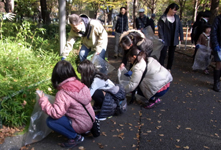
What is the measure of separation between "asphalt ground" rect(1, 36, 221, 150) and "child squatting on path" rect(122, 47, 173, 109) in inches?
17.7

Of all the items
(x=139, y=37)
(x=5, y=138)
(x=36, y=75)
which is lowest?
(x=5, y=138)

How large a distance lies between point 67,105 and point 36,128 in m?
0.67

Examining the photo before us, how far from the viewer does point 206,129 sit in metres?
3.46

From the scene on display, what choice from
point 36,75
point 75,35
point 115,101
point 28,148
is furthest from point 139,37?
point 28,148

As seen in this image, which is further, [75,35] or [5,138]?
[75,35]

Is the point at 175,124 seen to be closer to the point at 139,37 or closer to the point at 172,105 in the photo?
the point at 172,105

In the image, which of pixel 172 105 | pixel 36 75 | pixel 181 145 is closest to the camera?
pixel 181 145

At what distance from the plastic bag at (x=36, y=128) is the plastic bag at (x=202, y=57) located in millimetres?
A: 5188

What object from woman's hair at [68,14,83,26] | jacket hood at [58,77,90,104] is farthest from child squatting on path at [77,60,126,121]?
woman's hair at [68,14,83,26]

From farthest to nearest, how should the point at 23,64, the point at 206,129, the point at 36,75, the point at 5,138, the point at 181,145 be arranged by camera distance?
the point at 23,64 < the point at 36,75 < the point at 206,129 < the point at 181,145 < the point at 5,138

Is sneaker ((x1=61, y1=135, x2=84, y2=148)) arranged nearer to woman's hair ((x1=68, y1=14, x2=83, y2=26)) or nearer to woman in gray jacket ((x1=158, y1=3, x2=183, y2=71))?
woman's hair ((x1=68, y1=14, x2=83, y2=26))

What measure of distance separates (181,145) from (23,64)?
303 centimetres

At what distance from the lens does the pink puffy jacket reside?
8.40 feet

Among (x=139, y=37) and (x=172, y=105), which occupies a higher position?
(x=139, y=37)
